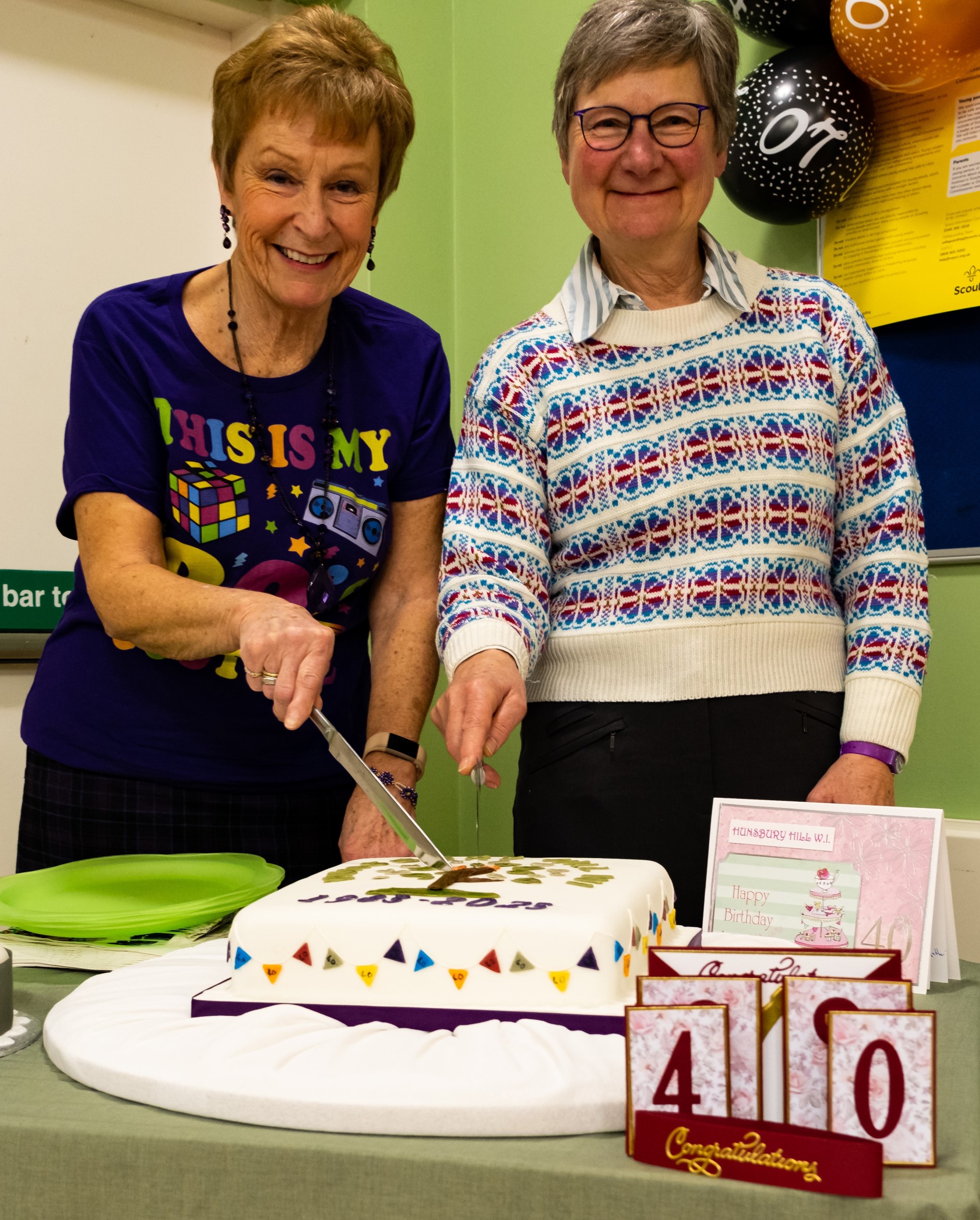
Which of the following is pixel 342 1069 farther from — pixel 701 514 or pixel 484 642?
pixel 701 514

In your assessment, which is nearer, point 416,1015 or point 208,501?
point 416,1015

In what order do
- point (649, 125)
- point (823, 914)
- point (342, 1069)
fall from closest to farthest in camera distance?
1. point (342, 1069)
2. point (823, 914)
3. point (649, 125)

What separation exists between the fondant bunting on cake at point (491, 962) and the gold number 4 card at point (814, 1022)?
9.9 inches

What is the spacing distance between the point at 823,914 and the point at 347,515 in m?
0.73

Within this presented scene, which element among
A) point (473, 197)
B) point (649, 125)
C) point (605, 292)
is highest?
point (473, 197)

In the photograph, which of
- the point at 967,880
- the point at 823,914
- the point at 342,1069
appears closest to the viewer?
the point at 342,1069

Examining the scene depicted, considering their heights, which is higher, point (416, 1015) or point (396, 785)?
Result: point (396, 785)

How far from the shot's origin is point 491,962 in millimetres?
865

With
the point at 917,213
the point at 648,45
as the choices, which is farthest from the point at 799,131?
the point at 648,45

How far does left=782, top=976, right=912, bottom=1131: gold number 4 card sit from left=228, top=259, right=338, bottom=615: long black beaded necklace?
879 mm

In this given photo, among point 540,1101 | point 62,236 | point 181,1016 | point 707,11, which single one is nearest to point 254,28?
point 62,236

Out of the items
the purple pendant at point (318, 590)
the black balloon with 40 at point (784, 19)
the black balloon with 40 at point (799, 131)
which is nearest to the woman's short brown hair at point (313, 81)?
the purple pendant at point (318, 590)

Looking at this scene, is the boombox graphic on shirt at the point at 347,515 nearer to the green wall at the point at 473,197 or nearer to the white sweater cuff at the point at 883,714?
the white sweater cuff at the point at 883,714

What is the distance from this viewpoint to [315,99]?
4.41 feet
